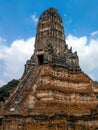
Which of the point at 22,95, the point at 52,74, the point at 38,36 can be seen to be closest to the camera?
the point at 22,95

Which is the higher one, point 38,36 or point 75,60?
point 38,36

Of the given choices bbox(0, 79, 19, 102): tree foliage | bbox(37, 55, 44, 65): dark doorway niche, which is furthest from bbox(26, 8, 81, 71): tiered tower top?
bbox(0, 79, 19, 102): tree foliage

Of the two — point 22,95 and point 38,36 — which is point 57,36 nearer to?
point 38,36

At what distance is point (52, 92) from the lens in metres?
25.0

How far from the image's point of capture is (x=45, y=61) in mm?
28625

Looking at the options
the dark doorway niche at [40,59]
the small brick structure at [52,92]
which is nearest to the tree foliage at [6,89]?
the dark doorway niche at [40,59]

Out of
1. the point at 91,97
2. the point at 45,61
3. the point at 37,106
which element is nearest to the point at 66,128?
the point at 37,106

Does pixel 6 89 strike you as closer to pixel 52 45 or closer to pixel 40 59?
pixel 40 59

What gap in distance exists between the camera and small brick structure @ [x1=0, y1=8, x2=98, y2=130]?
23.2 meters

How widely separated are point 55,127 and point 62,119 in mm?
1076

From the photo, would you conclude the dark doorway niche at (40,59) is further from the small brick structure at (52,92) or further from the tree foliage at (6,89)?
the tree foliage at (6,89)

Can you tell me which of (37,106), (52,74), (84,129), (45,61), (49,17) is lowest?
(84,129)

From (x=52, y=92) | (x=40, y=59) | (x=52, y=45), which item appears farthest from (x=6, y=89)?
(x=52, y=92)

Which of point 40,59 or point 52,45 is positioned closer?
point 52,45
